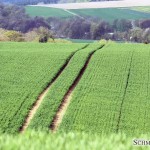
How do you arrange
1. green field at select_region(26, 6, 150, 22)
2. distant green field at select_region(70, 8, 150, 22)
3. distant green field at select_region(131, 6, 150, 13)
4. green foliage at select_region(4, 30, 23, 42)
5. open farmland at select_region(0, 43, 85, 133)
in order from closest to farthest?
1. open farmland at select_region(0, 43, 85, 133)
2. green foliage at select_region(4, 30, 23, 42)
3. distant green field at select_region(70, 8, 150, 22)
4. green field at select_region(26, 6, 150, 22)
5. distant green field at select_region(131, 6, 150, 13)

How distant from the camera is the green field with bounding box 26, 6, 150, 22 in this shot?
6924 inches

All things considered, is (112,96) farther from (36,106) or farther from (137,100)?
(36,106)

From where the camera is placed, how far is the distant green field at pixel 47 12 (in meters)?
178

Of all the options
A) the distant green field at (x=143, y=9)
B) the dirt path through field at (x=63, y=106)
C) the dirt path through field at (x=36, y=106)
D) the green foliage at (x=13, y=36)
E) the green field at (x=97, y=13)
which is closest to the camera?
the dirt path through field at (x=36, y=106)

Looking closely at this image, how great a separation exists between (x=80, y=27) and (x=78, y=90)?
11267 cm

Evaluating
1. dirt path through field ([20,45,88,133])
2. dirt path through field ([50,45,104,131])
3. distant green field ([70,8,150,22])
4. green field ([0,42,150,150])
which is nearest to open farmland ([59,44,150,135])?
green field ([0,42,150,150])

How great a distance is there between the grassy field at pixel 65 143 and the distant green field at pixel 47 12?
162 meters

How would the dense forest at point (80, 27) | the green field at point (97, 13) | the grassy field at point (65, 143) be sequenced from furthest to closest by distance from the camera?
the green field at point (97, 13) < the dense forest at point (80, 27) < the grassy field at point (65, 143)

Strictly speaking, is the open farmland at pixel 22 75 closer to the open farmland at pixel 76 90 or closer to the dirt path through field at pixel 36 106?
the open farmland at pixel 76 90

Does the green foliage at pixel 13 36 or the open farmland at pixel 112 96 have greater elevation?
the open farmland at pixel 112 96

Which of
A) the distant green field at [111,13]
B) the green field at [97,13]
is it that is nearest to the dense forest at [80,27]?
the distant green field at [111,13]

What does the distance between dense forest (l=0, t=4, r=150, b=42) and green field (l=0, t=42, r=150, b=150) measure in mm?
85555

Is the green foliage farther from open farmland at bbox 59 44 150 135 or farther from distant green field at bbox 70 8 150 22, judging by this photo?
distant green field at bbox 70 8 150 22

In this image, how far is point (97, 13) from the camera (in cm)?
18050
